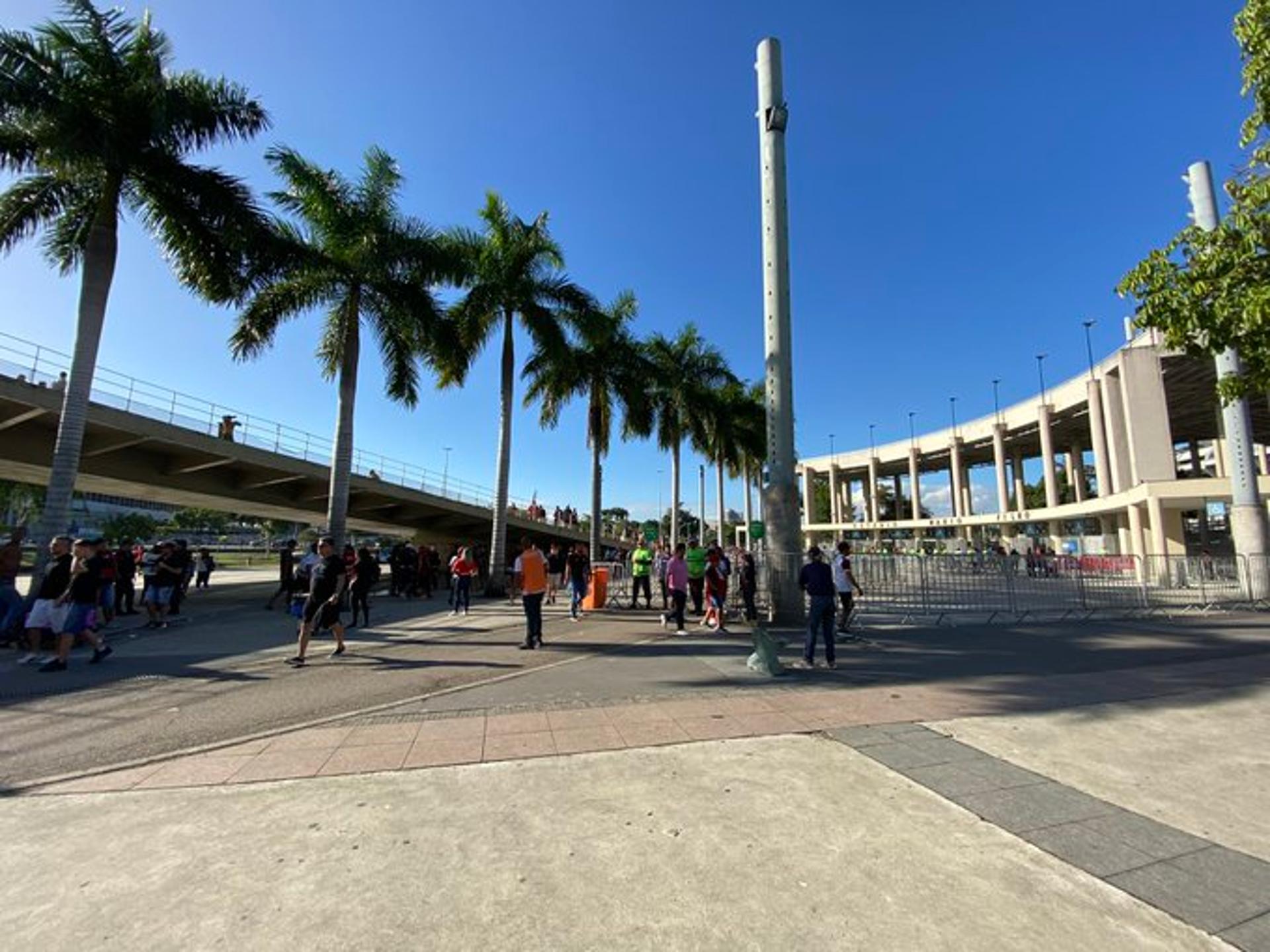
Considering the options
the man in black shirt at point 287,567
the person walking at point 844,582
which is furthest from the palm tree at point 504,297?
the person walking at point 844,582

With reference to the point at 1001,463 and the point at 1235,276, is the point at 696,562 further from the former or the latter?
the point at 1001,463

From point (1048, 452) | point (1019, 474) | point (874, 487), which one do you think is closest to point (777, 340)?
point (1048, 452)

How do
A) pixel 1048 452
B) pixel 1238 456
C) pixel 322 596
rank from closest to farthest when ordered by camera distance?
pixel 322 596 → pixel 1238 456 → pixel 1048 452

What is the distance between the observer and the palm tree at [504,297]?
2094 centimetres

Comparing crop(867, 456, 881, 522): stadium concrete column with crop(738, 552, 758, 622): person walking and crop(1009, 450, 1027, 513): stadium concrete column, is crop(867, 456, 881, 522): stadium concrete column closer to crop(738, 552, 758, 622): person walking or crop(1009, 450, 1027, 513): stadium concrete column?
crop(1009, 450, 1027, 513): stadium concrete column

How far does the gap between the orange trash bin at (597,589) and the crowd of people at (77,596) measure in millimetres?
9678

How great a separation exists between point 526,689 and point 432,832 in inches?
154

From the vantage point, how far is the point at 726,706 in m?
6.73

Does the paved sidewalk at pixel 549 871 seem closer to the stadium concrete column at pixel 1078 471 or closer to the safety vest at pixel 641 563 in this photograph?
the safety vest at pixel 641 563

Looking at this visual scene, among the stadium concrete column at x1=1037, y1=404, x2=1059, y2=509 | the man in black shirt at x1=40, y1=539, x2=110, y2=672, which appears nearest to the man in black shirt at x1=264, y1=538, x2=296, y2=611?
the man in black shirt at x1=40, y1=539, x2=110, y2=672

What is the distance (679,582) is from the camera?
12328 mm

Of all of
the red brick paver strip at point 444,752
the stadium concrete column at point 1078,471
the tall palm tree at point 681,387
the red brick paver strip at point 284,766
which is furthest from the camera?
the stadium concrete column at point 1078,471

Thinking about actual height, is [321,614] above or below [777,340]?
below

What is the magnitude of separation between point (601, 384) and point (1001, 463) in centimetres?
4275
